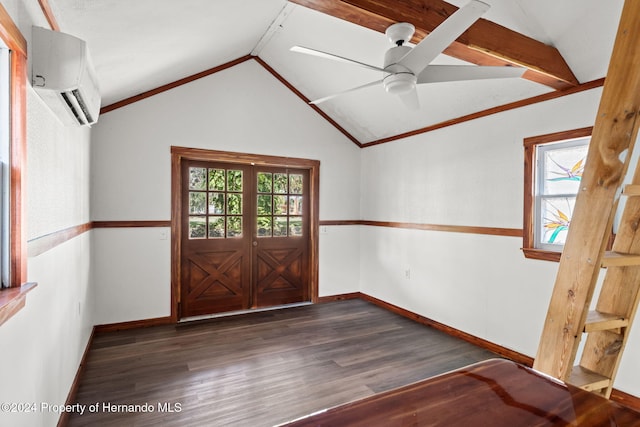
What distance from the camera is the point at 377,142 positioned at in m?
4.96

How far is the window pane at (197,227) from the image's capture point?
4.21 metres

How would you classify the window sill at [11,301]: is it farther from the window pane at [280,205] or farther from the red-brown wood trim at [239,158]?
the window pane at [280,205]

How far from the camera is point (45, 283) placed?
1.72m

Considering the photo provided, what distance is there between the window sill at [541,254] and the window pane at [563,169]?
54 cm

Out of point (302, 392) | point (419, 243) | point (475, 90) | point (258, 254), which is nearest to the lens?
point (302, 392)

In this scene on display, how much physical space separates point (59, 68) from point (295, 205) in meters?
3.55

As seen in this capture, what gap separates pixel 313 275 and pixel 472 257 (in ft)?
7.37

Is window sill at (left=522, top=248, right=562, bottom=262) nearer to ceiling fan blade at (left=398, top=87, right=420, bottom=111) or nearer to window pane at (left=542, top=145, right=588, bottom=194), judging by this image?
window pane at (left=542, top=145, right=588, bottom=194)

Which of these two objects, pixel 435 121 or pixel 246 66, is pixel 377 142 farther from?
pixel 246 66

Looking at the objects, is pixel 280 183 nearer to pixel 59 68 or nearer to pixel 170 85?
pixel 170 85

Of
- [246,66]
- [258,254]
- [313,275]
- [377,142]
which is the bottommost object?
[313,275]

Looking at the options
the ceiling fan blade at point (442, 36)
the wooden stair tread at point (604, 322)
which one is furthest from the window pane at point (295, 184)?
the wooden stair tread at point (604, 322)

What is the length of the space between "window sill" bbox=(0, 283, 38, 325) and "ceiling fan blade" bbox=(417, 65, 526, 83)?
223 centimetres

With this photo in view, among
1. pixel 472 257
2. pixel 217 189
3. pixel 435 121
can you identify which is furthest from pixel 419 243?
pixel 217 189
